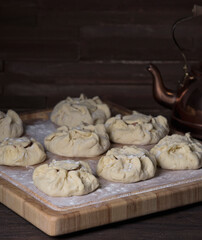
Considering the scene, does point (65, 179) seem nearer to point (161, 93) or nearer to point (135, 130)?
point (135, 130)

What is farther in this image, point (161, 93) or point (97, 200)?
point (161, 93)

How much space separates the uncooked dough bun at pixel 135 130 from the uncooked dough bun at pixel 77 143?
95mm

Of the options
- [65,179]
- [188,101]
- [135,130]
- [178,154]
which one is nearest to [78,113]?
[135,130]

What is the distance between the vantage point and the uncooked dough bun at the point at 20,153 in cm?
184

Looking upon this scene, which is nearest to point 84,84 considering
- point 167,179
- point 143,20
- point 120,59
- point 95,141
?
point 120,59

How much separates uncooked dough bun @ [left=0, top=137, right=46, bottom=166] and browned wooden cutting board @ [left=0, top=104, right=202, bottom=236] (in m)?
0.03

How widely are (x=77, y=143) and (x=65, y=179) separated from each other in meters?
0.34

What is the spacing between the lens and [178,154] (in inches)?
74.0

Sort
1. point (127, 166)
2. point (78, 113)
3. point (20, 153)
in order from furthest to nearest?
point (78, 113), point (20, 153), point (127, 166)

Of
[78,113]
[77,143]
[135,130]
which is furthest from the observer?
[78,113]

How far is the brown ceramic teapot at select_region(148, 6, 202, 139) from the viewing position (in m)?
2.16

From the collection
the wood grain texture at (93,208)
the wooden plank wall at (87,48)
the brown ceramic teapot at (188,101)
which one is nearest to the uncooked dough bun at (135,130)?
the brown ceramic teapot at (188,101)

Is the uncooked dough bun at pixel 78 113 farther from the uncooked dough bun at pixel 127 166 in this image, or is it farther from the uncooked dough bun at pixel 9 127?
the uncooked dough bun at pixel 127 166

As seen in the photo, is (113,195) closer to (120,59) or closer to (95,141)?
(95,141)
